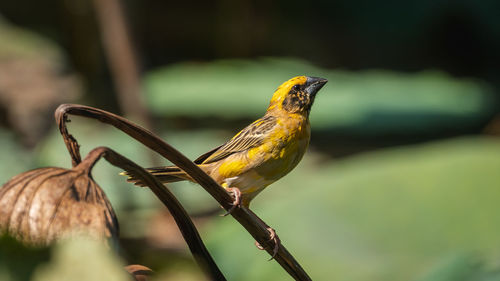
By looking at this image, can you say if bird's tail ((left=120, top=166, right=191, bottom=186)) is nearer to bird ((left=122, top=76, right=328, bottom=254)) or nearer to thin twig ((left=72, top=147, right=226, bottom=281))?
bird ((left=122, top=76, right=328, bottom=254))

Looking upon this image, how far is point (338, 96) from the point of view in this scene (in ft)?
24.7

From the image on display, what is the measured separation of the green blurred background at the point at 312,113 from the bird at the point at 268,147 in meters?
0.27

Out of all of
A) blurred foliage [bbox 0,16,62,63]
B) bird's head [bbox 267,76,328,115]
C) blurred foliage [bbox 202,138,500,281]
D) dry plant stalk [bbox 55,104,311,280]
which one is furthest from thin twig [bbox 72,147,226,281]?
blurred foliage [bbox 0,16,62,63]

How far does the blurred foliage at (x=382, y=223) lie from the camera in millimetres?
2562

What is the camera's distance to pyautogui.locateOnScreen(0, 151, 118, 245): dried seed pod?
724mm

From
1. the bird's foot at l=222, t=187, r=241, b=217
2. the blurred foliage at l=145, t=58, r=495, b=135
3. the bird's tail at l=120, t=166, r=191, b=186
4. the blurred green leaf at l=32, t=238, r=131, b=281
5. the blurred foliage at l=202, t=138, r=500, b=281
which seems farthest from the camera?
the blurred foliage at l=145, t=58, r=495, b=135

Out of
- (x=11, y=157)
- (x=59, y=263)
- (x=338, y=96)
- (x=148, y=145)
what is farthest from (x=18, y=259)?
(x=338, y=96)

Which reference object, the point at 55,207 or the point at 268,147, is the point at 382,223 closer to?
the point at 268,147

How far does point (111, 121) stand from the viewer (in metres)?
0.80

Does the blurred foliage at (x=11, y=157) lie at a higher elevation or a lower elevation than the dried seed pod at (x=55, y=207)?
higher

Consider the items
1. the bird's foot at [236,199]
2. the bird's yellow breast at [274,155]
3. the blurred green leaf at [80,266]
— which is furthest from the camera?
the bird's yellow breast at [274,155]

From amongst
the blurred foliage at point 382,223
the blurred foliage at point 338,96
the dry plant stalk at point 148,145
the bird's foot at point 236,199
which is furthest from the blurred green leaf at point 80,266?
the blurred foliage at point 338,96

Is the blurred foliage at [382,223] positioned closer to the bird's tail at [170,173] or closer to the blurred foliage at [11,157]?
the bird's tail at [170,173]

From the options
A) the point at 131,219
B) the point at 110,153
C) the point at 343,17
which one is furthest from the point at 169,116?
the point at 110,153
